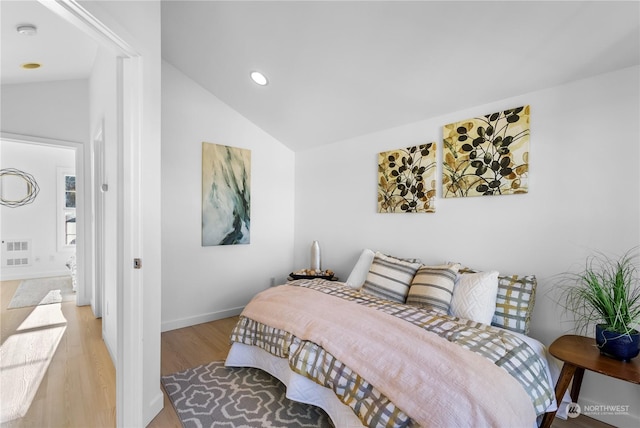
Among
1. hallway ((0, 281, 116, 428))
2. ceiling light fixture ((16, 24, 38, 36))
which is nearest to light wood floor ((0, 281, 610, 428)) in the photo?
hallway ((0, 281, 116, 428))

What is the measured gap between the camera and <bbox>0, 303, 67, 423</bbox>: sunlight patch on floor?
6.21 feet

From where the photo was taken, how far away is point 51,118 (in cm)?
361

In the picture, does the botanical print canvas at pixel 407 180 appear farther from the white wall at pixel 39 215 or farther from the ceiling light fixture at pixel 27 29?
the white wall at pixel 39 215

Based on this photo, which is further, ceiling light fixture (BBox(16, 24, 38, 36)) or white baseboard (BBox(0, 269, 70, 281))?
white baseboard (BBox(0, 269, 70, 281))

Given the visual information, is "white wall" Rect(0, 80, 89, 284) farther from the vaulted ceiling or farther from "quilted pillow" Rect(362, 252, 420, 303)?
"quilted pillow" Rect(362, 252, 420, 303)

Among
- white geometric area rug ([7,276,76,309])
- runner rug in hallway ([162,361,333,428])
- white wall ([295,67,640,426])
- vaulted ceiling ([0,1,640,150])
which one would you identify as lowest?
runner rug in hallway ([162,361,333,428])

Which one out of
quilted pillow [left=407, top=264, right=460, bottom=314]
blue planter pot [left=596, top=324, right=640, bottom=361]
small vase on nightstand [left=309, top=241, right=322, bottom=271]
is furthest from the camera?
small vase on nightstand [left=309, top=241, right=322, bottom=271]

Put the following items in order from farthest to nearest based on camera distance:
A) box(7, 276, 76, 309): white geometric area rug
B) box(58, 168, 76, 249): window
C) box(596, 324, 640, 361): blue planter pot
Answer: box(58, 168, 76, 249): window < box(7, 276, 76, 309): white geometric area rug < box(596, 324, 640, 361): blue planter pot

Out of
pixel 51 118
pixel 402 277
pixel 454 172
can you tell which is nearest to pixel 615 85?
pixel 454 172

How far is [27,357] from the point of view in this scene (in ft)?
8.05

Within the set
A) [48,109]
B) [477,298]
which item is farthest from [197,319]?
[48,109]

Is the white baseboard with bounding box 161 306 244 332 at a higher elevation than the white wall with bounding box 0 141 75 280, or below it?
below

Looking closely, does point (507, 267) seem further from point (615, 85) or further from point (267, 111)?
point (267, 111)

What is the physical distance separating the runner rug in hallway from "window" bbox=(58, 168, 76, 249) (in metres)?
5.07
